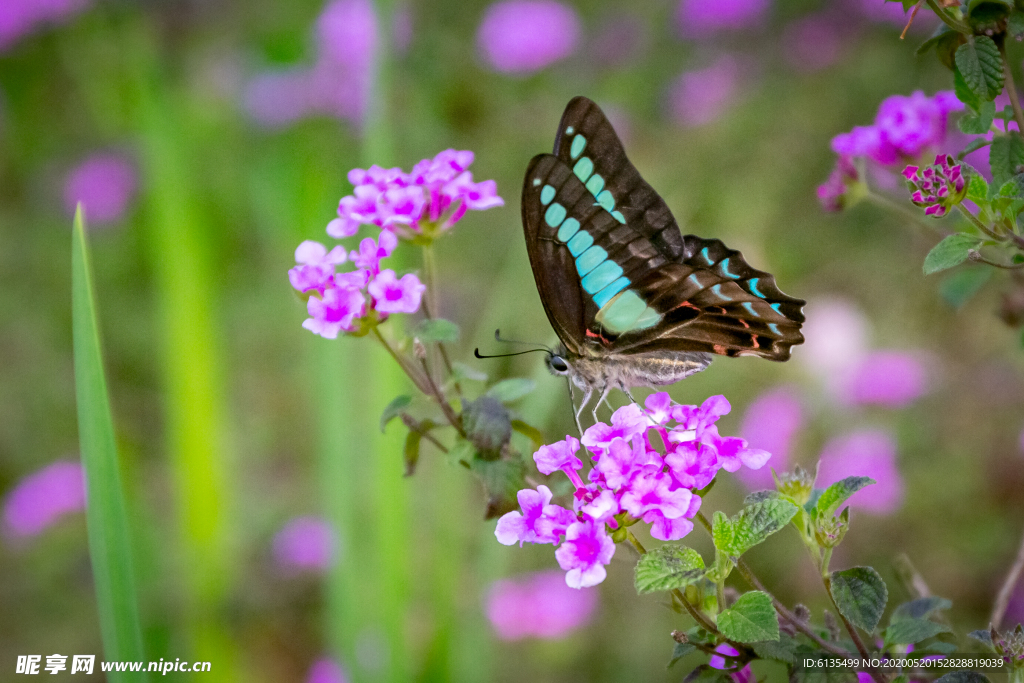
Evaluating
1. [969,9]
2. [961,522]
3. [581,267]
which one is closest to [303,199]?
[581,267]

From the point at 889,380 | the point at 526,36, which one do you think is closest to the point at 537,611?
the point at 889,380

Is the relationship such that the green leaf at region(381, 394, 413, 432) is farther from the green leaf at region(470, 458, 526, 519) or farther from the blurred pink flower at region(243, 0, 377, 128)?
the blurred pink flower at region(243, 0, 377, 128)

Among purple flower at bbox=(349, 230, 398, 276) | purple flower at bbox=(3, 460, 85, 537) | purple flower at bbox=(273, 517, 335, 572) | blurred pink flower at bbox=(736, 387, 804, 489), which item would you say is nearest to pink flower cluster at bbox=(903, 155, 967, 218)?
purple flower at bbox=(349, 230, 398, 276)

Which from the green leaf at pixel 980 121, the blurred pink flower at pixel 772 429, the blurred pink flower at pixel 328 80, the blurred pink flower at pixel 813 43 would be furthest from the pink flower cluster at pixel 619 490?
the blurred pink flower at pixel 813 43

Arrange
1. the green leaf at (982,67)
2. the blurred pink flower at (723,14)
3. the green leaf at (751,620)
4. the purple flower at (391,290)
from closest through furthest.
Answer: the green leaf at (751,620) < the green leaf at (982,67) < the purple flower at (391,290) < the blurred pink flower at (723,14)

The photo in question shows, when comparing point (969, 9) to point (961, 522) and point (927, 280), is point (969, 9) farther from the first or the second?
point (927, 280)

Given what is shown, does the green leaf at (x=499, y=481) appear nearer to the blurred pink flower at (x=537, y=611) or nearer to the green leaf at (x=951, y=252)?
the green leaf at (x=951, y=252)
